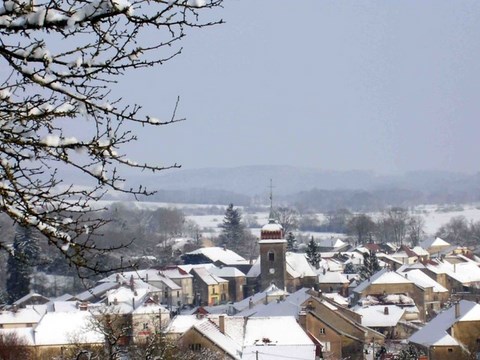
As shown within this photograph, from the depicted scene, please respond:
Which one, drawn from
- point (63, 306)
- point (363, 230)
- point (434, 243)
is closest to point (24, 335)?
point (63, 306)

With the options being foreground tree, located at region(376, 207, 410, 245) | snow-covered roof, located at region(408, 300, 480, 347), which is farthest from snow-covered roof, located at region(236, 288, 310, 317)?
foreground tree, located at region(376, 207, 410, 245)

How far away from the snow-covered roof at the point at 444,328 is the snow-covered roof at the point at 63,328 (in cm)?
1454

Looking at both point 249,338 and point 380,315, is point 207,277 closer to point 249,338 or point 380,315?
point 380,315

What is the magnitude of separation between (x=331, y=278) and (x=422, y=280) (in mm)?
10698

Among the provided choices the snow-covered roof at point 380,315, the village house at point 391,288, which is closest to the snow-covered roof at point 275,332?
the snow-covered roof at point 380,315

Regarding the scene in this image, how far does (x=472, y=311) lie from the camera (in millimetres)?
44781

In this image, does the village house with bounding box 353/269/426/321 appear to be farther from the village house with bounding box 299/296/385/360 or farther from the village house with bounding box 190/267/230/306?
the village house with bounding box 190/267/230/306

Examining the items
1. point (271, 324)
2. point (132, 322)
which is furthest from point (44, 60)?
point (132, 322)

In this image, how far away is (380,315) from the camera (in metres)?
58.3

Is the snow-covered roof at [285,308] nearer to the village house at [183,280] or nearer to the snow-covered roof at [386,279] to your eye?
the snow-covered roof at [386,279]

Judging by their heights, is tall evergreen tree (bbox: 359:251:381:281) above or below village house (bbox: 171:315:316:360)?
below

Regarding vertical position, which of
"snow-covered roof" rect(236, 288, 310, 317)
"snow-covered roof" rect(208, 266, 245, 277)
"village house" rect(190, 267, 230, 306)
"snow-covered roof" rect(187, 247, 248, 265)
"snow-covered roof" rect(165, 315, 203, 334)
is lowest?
"village house" rect(190, 267, 230, 306)

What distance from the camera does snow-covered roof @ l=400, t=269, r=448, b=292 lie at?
71.4 meters

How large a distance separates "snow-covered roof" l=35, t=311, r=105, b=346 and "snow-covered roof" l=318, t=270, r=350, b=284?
40.2 metres
